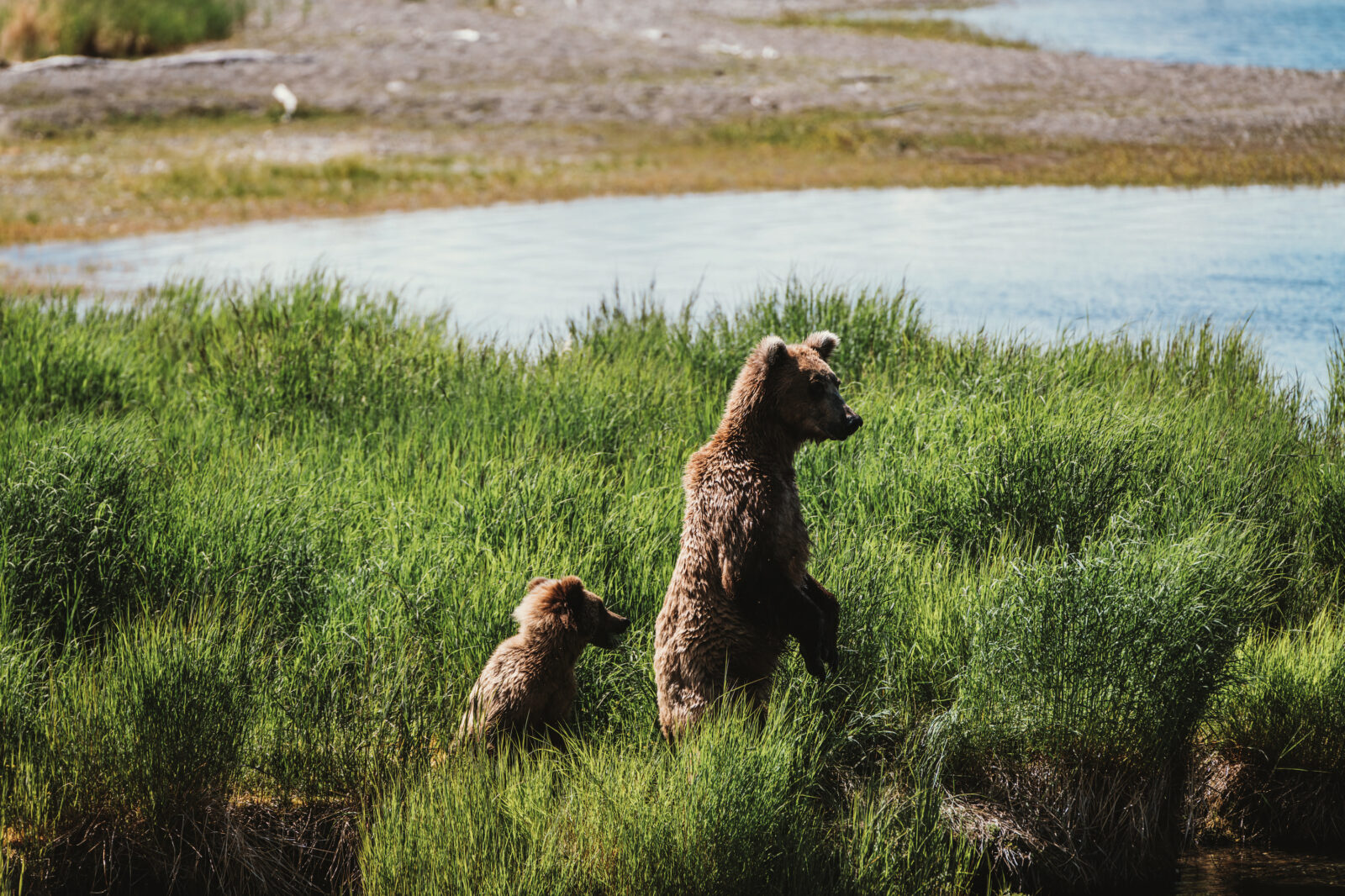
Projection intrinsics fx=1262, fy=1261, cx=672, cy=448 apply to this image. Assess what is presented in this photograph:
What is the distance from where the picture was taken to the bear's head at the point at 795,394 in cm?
458

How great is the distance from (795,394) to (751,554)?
63 cm

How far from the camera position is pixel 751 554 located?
4438mm

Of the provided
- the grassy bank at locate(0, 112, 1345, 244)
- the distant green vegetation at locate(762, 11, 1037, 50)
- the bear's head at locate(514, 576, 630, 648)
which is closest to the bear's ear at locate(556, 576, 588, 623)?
the bear's head at locate(514, 576, 630, 648)

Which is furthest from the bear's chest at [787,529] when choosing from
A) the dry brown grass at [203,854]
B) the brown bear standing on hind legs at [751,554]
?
the dry brown grass at [203,854]

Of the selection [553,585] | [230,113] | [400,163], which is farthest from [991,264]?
[230,113]

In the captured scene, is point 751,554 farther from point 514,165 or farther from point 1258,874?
point 514,165

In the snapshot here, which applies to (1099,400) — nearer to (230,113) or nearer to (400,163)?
(400,163)

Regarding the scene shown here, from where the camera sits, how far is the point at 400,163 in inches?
930

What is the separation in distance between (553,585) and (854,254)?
11.0m

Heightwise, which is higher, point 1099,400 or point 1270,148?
point 1270,148

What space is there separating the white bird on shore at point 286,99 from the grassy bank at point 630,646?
2106 cm

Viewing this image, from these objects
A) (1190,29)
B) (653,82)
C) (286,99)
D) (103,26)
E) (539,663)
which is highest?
(1190,29)

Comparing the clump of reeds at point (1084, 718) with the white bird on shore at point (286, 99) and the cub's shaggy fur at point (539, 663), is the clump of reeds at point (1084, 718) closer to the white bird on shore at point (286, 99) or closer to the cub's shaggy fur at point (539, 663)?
the cub's shaggy fur at point (539, 663)

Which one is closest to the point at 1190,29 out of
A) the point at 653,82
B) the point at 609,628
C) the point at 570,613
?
the point at 653,82
